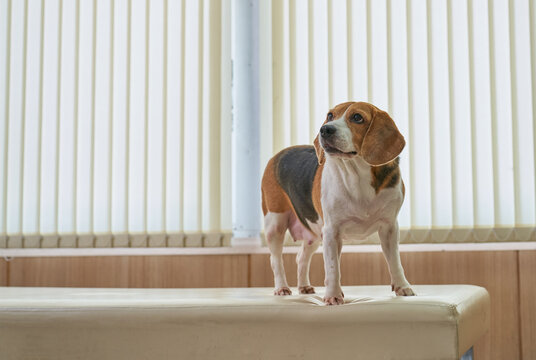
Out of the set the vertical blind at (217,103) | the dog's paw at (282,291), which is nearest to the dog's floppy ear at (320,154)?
the dog's paw at (282,291)

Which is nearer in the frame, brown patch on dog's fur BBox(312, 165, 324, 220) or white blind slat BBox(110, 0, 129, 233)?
brown patch on dog's fur BBox(312, 165, 324, 220)

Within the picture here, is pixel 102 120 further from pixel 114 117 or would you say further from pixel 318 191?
pixel 318 191

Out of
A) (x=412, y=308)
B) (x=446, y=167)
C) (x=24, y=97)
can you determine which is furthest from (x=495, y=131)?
(x=24, y=97)

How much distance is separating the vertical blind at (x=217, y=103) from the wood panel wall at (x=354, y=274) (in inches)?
3.7

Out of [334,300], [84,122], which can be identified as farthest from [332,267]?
[84,122]

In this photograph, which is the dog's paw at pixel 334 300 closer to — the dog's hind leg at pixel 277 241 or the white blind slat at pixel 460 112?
the dog's hind leg at pixel 277 241

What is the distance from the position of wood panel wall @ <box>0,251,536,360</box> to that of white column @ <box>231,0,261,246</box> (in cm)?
17

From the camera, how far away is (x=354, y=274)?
2.51 metres

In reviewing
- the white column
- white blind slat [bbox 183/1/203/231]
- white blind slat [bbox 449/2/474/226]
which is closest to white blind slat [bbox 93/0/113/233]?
white blind slat [bbox 183/1/203/231]

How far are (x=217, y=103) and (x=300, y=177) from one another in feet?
3.62

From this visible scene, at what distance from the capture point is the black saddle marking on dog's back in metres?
1.64

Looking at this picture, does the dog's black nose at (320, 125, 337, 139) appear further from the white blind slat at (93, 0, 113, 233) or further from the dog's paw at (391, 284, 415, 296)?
the white blind slat at (93, 0, 113, 233)

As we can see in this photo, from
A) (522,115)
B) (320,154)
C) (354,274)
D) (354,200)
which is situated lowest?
(354,274)

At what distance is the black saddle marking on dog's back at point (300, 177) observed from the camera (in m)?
1.64
